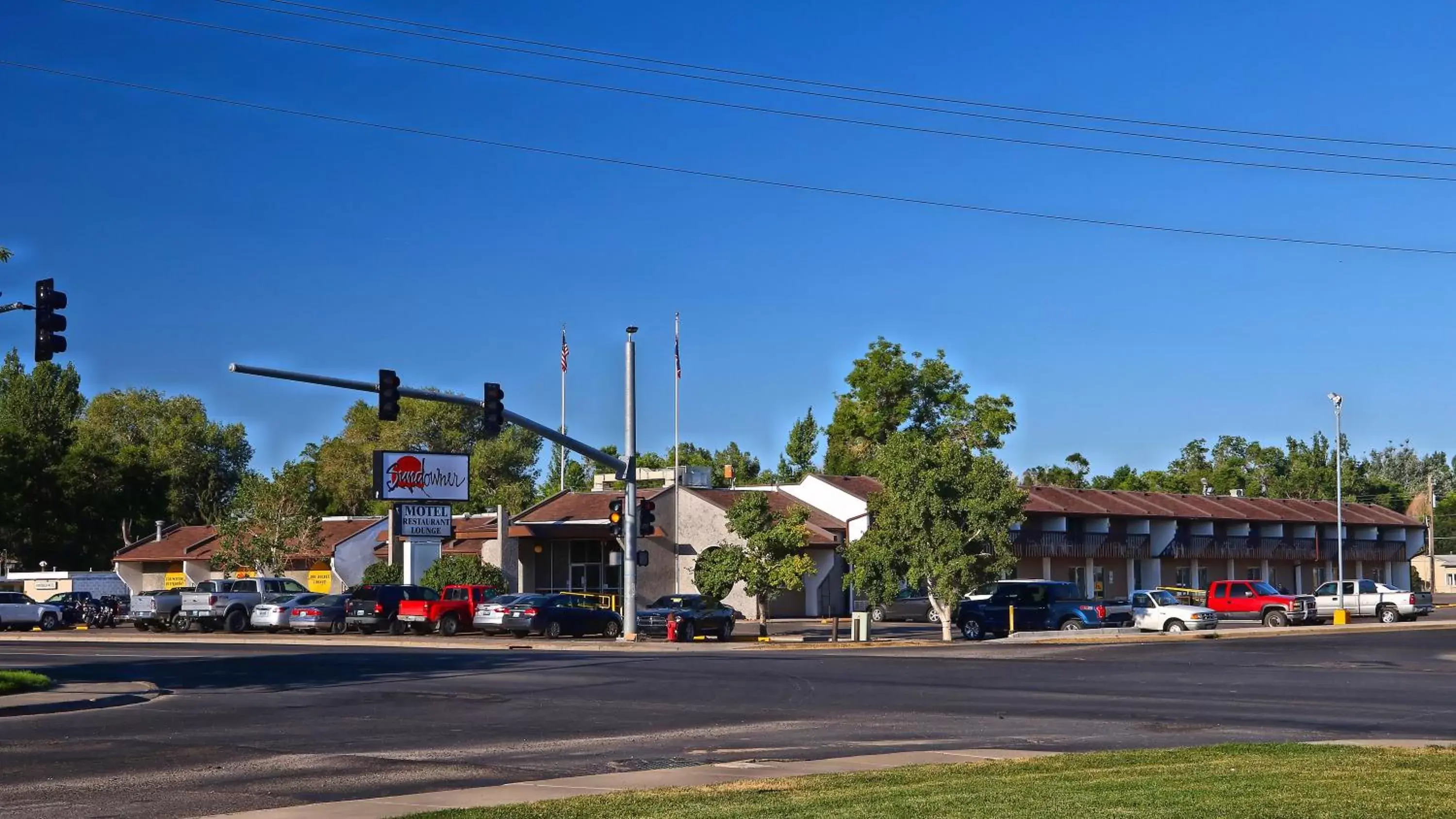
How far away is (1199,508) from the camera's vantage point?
83.6 m

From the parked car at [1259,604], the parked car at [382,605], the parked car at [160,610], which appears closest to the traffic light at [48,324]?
the parked car at [382,605]

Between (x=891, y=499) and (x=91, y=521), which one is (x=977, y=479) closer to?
(x=891, y=499)

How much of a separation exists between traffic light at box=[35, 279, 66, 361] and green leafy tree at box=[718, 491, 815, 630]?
30408 mm

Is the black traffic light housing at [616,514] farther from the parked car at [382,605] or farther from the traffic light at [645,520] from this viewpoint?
the parked car at [382,605]

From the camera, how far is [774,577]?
173 ft

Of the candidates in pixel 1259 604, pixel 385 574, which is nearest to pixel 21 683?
pixel 385 574

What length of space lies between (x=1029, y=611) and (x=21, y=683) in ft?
103

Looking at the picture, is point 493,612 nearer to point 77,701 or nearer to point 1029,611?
point 1029,611

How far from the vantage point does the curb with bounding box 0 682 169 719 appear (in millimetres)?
22078

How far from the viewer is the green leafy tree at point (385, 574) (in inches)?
2465

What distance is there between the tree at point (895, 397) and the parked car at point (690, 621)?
148 feet

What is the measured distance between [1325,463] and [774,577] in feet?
336

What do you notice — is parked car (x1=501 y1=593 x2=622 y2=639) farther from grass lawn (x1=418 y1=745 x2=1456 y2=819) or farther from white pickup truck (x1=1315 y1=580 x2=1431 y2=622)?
grass lawn (x1=418 y1=745 x2=1456 y2=819)

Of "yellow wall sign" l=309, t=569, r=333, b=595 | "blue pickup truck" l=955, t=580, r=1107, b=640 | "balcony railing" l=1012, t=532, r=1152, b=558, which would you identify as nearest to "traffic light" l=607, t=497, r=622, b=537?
"blue pickup truck" l=955, t=580, r=1107, b=640
